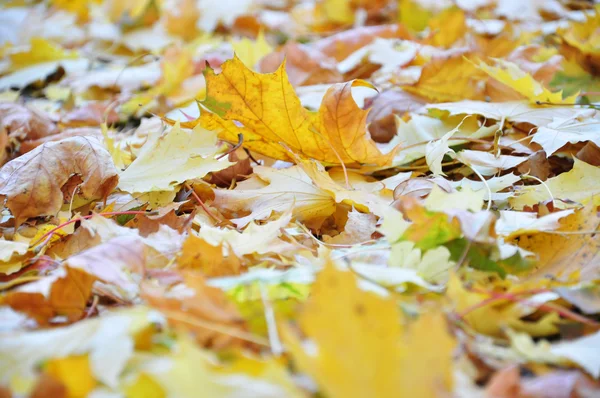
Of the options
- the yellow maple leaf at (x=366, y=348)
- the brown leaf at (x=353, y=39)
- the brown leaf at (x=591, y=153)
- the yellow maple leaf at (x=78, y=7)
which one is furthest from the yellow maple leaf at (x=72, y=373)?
the yellow maple leaf at (x=78, y=7)

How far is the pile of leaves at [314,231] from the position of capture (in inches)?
18.1

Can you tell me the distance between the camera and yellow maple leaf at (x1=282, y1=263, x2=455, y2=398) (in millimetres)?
417

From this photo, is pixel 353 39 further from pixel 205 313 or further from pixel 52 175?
pixel 205 313

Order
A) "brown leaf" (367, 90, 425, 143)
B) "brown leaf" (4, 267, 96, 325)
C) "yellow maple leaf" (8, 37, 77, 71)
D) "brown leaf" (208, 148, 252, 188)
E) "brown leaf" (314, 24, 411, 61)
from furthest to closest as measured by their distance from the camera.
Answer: "yellow maple leaf" (8, 37, 77, 71) → "brown leaf" (314, 24, 411, 61) → "brown leaf" (367, 90, 425, 143) → "brown leaf" (208, 148, 252, 188) → "brown leaf" (4, 267, 96, 325)

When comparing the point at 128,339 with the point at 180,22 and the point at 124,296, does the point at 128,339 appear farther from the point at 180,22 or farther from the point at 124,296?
the point at 180,22

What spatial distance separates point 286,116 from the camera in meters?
0.94

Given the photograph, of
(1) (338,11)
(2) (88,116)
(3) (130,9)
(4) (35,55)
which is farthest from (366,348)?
(3) (130,9)

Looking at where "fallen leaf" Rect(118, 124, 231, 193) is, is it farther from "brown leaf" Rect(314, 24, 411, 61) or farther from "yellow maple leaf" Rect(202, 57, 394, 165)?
"brown leaf" Rect(314, 24, 411, 61)

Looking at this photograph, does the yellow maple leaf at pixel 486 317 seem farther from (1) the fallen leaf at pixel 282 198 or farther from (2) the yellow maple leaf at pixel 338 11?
(2) the yellow maple leaf at pixel 338 11

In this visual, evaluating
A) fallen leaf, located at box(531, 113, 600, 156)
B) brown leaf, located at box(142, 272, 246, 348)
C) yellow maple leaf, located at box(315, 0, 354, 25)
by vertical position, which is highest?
brown leaf, located at box(142, 272, 246, 348)

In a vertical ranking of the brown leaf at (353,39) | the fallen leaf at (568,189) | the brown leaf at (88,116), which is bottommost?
the brown leaf at (88,116)

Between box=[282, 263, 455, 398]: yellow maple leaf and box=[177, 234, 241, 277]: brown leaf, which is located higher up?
box=[282, 263, 455, 398]: yellow maple leaf

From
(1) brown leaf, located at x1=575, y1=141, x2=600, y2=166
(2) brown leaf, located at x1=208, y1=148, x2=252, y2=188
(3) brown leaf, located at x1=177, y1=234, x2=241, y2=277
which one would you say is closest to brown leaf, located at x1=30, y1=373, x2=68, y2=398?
(3) brown leaf, located at x1=177, y1=234, x2=241, y2=277

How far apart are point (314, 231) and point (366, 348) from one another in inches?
18.7
